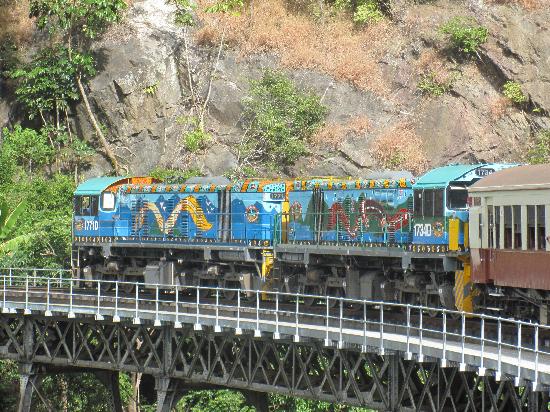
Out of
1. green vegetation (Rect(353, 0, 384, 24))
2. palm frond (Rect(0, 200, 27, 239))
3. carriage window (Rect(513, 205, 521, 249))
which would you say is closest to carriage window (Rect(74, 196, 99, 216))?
palm frond (Rect(0, 200, 27, 239))

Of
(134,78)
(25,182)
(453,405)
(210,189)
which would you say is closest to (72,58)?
(134,78)

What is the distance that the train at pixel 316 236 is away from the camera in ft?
88.3

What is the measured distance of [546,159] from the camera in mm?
46188

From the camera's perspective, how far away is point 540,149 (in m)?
47.8

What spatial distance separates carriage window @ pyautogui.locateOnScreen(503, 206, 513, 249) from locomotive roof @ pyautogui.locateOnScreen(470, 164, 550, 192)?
55cm

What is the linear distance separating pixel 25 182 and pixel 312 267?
84.8 feet

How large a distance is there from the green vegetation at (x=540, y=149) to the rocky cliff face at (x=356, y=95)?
731mm

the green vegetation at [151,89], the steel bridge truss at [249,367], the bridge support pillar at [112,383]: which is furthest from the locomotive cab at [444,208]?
the green vegetation at [151,89]

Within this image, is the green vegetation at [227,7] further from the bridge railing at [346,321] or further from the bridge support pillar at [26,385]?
the bridge support pillar at [26,385]

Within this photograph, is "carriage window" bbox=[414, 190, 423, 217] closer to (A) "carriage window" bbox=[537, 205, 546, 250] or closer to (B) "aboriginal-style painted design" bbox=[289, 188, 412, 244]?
(B) "aboriginal-style painted design" bbox=[289, 188, 412, 244]

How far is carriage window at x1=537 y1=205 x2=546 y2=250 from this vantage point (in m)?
24.1

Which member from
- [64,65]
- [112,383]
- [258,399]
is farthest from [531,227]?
[64,65]

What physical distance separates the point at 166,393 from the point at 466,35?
94.1ft

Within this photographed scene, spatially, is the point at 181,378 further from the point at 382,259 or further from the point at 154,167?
the point at 154,167
